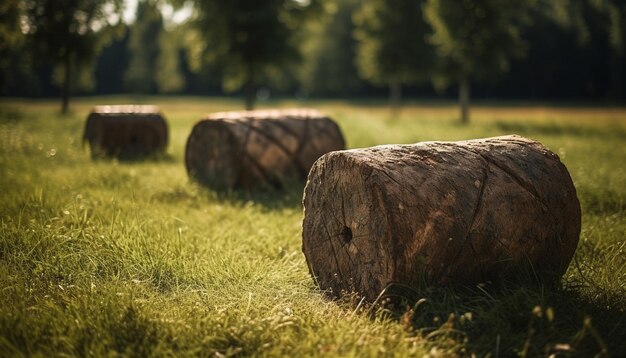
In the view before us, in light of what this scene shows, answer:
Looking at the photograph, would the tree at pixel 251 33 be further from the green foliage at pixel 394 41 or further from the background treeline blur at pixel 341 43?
the green foliage at pixel 394 41

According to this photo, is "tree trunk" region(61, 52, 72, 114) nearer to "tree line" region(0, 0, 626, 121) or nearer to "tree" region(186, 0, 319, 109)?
"tree line" region(0, 0, 626, 121)

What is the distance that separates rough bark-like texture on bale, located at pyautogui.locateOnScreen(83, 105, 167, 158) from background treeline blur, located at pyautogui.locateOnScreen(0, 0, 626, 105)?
416 centimetres

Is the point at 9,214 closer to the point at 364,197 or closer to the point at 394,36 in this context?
the point at 364,197

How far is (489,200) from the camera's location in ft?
9.90

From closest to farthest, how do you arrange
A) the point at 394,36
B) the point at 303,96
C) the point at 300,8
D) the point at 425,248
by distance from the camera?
the point at 425,248 → the point at 300,8 → the point at 394,36 → the point at 303,96

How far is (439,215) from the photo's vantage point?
9.41 ft

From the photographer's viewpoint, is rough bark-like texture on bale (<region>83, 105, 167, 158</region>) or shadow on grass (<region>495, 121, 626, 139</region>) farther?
shadow on grass (<region>495, 121, 626, 139</region>)

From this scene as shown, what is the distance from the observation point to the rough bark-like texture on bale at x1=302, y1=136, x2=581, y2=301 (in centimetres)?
284

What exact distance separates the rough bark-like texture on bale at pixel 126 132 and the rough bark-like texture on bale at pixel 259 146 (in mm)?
2930

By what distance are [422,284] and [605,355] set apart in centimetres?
94

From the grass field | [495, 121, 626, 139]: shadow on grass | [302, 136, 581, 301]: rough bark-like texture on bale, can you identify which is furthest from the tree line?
[302, 136, 581, 301]: rough bark-like texture on bale

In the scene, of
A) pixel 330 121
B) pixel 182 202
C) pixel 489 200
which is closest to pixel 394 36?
pixel 330 121

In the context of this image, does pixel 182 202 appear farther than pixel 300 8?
No

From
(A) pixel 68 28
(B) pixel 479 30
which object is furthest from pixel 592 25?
(A) pixel 68 28
